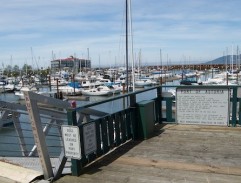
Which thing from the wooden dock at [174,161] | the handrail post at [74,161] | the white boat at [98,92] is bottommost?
the white boat at [98,92]

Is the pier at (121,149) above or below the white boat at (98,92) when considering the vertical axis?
above

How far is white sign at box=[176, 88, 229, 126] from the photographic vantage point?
9.29 meters

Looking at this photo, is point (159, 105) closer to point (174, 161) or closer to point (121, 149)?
point (121, 149)

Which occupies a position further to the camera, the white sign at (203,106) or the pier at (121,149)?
the white sign at (203,106)

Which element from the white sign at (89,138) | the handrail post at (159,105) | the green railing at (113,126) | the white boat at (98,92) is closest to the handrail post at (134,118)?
the green railing at (113,126)

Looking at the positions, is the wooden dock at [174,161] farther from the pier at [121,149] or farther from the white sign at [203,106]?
the white sign at [203,106]

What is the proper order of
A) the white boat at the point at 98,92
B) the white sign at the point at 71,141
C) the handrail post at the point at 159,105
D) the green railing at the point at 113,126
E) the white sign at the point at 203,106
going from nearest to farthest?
the white sign at the point at 71,141, the green railing at the point at 113,126, the white sign at the point at 203,106, the handrail post at the point at 159,105, the white boat at the point at 98,92

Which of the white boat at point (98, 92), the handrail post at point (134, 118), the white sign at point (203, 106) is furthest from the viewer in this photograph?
the white boat at point (98, 92)

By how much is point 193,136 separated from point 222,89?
170 cm

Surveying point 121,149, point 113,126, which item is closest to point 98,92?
point 121,149

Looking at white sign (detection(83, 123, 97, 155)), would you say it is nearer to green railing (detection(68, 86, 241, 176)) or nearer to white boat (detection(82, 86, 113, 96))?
green railing (detection(68, 86, 241, 176))

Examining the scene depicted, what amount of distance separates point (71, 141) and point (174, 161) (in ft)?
7.05

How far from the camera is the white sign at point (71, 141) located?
5.58m

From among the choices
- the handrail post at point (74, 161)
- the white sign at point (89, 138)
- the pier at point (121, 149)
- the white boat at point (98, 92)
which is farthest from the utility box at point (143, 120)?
the white boat at point (98, 92)
